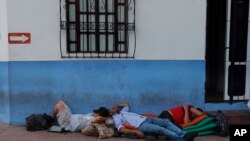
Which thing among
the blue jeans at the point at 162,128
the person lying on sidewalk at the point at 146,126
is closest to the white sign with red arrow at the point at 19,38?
the person lying on sidewalk at the point at 146,126

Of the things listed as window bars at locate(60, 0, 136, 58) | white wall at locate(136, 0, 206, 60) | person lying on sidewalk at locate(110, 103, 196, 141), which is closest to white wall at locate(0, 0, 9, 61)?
window bars at locate(60, 0, 136, 58)

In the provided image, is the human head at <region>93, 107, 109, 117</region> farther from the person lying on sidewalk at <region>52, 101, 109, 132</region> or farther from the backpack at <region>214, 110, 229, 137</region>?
the backpack at <region>214, 110, 229, 137</region>

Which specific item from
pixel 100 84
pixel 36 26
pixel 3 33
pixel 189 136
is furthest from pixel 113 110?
pixel 3 33

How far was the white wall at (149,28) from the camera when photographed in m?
6.16

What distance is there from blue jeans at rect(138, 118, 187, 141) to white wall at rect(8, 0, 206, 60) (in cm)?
123

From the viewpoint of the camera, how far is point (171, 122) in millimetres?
5898

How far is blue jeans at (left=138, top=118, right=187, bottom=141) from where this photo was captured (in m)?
5.68

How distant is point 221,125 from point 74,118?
2469 millimetres

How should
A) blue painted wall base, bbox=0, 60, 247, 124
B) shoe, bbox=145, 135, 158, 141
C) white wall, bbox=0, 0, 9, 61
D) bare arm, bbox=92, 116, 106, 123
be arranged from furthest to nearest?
blue painted wall base, bbox=0, 60, 247, 124, white wall, bbox=0, 0, 9, 61, bare arm, bbox=92, 116, 106, 123, shoe, bbox=145, 135, 158, 141

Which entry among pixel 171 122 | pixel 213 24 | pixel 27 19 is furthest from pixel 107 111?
pixel 213 24

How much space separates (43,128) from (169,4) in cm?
308

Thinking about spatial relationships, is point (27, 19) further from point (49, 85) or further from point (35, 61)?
point (49, 85)

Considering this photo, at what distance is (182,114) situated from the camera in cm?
617

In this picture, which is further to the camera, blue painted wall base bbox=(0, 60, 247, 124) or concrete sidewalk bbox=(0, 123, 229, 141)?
blue painted wall base bbox=(0, 60, 247, 124)
